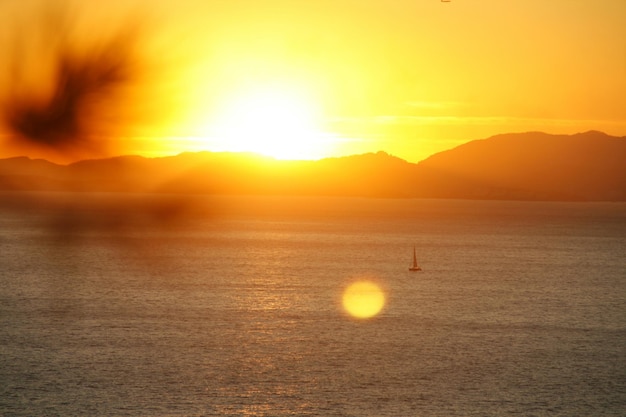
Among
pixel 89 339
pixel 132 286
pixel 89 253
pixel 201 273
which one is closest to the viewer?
pixel 89 339

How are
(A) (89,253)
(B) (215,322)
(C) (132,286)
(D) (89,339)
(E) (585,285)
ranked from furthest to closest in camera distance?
(A) (89,253) < (E) (585,285) < (C) (132,286) < (B) (215,322) < (D) (89,339)

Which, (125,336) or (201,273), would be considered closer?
(125,336)

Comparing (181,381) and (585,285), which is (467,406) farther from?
(585,285)

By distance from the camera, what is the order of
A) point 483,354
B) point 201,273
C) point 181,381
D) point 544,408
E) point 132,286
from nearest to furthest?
point 544,408
point 181,381
point 483,354
point 132,286
point 201,273

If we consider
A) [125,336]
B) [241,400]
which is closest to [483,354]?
[241,400]

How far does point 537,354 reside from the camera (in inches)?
2285

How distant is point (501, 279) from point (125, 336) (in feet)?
192

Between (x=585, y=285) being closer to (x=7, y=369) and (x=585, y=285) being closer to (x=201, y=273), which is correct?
(x=201, y=273)

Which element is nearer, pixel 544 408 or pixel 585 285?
pixel 544 408

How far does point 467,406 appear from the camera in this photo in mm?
44625

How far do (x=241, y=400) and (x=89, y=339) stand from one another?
2035 centimetres

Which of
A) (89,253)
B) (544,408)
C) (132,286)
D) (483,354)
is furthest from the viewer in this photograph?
(89,253)

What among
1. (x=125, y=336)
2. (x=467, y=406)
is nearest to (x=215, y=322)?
(x=125, y=336)

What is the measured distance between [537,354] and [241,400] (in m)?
22.6
